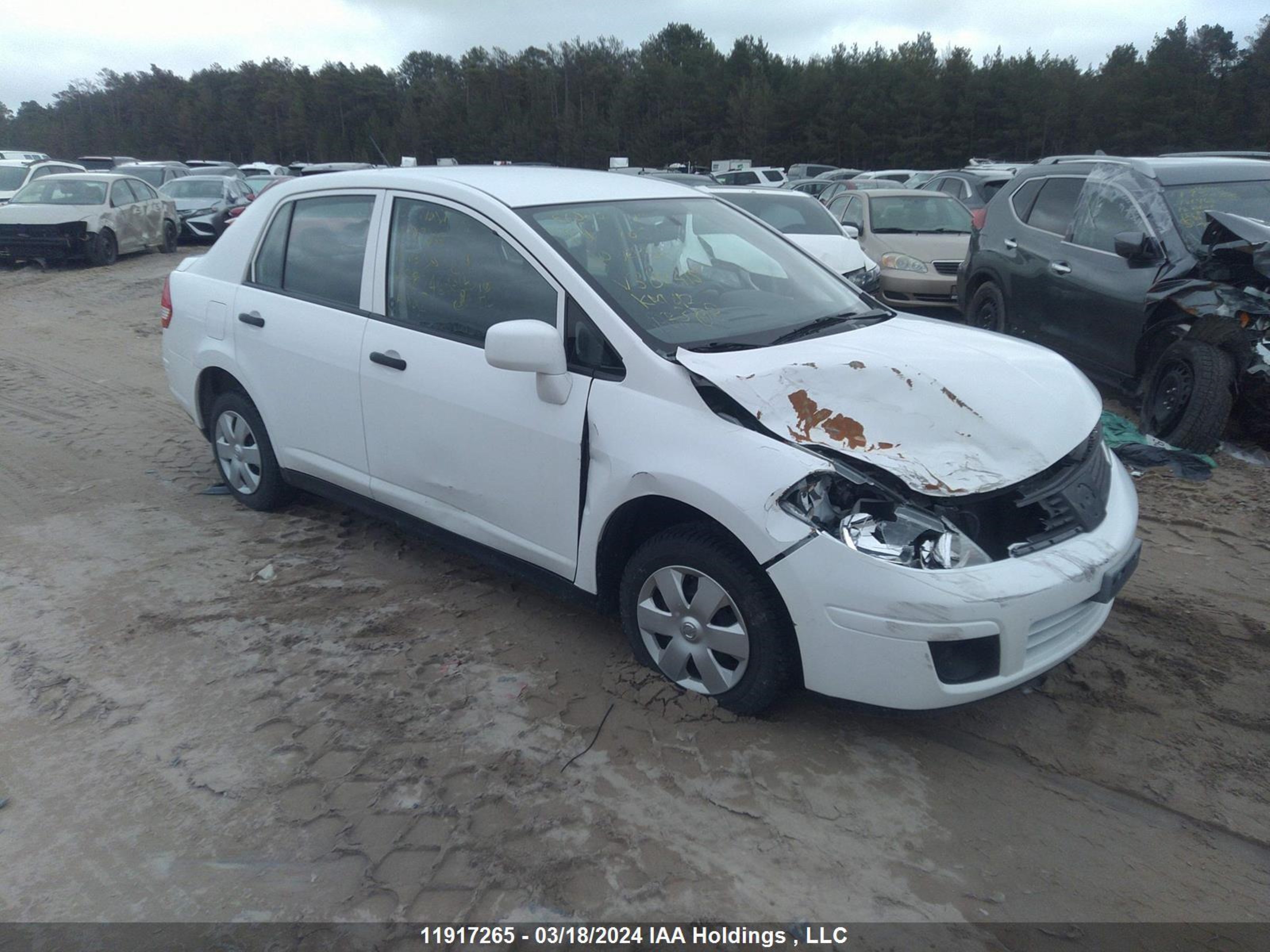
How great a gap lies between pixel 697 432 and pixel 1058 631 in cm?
134

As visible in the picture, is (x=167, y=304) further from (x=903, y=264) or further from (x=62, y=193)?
(x=62, y=193)

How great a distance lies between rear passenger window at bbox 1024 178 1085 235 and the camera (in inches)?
292

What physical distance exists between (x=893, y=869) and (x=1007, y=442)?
1.41 meters

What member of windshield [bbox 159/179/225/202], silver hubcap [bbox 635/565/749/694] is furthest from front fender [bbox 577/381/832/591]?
windshield [bbox 159/179/225/202]

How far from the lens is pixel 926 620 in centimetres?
285

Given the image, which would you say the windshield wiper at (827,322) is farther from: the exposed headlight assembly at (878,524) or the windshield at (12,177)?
the windshield at (12,177)

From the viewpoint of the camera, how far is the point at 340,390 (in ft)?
14.4

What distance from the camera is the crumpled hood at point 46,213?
1503 cm

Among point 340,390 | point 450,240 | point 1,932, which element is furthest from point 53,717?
point 450,240

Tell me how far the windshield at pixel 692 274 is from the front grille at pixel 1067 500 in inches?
41.5

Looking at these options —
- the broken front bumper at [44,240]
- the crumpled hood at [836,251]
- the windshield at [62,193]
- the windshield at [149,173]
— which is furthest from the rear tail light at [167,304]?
the windshield at [149,173]

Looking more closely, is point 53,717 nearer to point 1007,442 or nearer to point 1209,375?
point 1007,442

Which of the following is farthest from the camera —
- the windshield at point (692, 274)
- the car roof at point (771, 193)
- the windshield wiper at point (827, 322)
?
the car roof at point (771, 193)

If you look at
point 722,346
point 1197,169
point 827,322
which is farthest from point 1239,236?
point 722,346
